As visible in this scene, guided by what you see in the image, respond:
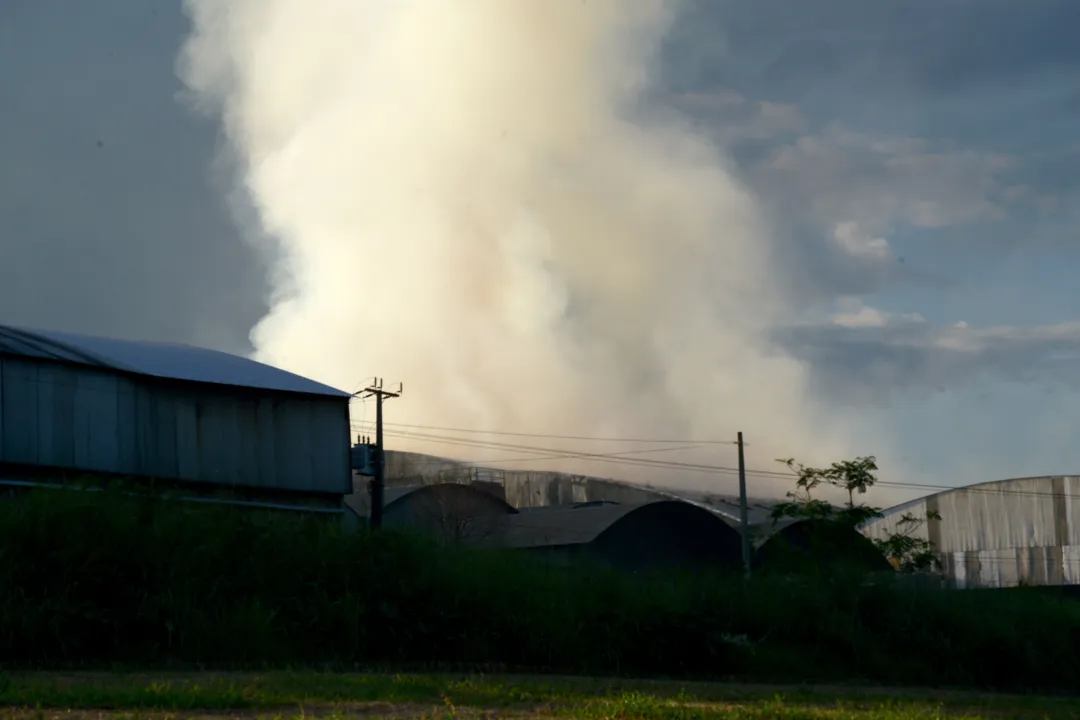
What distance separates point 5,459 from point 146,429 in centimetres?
395

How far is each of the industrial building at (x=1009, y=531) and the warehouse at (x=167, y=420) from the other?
95.1 ft

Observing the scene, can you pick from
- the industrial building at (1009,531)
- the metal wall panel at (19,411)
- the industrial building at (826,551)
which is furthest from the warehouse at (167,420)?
the industrial building at (1009,531)

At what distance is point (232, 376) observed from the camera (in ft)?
121

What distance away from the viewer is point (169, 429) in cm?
3475

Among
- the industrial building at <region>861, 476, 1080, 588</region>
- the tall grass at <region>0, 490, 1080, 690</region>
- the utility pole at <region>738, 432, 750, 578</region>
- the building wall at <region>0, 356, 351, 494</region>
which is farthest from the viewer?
the industrial building at <region>861, 476, 1080, 588</region>

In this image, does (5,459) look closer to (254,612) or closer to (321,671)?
(254,612)

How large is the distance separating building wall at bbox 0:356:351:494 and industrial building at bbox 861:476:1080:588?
2901cm

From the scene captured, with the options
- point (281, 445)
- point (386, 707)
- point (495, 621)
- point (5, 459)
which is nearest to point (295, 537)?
point (495, 621)

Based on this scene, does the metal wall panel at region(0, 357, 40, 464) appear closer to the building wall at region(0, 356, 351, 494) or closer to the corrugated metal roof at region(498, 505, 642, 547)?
the building wall at region(0, 356, 351, 494)

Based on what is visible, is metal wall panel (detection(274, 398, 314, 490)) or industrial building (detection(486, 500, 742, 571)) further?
industrial building (detection(486, 500, 742, 571))

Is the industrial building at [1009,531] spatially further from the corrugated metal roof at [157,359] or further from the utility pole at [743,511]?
the corrugated metal roof at [157,359]

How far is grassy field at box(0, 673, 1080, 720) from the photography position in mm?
11664

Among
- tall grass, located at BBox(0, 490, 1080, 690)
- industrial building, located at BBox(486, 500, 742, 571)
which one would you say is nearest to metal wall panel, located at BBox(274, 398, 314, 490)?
tall grass, located at BBox(0, 490, 1080, 690)

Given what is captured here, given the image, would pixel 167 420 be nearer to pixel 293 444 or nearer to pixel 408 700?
pixel 293 444
